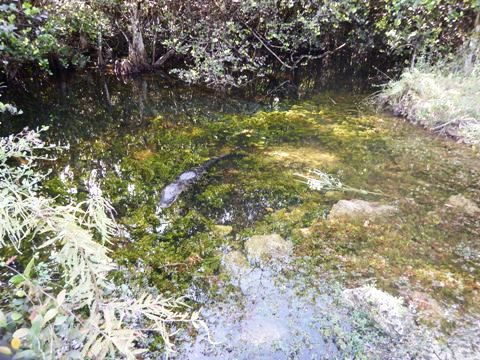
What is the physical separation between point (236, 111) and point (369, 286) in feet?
14.8

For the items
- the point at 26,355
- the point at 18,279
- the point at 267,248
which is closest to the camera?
the point at 26,355

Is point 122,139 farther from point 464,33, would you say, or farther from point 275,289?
→ point 464,33

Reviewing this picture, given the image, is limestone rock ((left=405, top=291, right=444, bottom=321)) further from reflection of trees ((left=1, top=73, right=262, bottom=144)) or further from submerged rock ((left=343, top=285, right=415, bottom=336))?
reflection of trees ((left=1, top=73, right=262, bottom=144))

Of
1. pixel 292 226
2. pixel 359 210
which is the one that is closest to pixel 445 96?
pixel 359 210

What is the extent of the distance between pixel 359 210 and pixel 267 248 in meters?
1.11

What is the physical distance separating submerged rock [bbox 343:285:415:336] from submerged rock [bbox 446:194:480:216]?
1.66 metres

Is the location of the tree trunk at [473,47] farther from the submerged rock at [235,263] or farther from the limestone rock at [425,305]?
the submerged rock at [235,263]

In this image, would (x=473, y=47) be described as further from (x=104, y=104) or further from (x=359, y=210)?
(x=104, y=104)

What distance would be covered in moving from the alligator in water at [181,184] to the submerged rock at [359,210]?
5.29ft

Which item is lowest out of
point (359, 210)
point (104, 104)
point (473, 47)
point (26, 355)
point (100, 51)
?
point (359, 210)

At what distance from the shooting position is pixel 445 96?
5.21 metres

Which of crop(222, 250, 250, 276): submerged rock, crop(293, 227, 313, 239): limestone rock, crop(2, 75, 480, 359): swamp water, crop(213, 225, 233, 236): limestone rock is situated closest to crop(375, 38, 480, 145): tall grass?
crop(2, 75, 480, 359): swamp water

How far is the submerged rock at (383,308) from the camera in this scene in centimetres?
221

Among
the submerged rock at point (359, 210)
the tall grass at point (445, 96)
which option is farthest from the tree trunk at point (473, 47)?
the submerged rock at point (359, 210)
